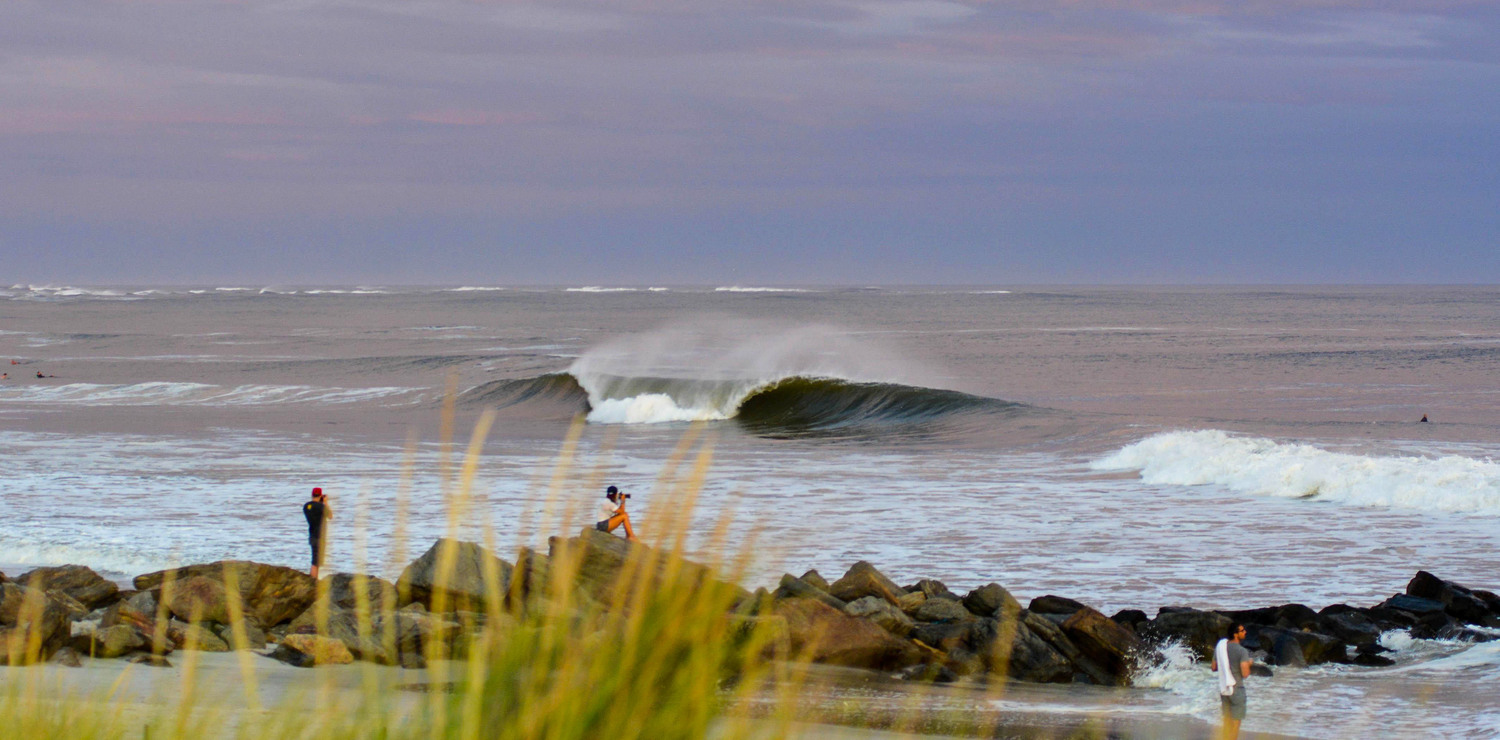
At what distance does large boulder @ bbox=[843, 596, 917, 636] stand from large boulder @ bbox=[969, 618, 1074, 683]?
0.59m

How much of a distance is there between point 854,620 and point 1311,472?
13531 mm

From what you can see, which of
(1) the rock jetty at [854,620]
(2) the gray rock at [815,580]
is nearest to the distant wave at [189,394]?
(1) the rock jetty at [854,620]

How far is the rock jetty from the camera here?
9.07m

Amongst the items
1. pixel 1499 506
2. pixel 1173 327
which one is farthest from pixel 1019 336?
pixel 1499 506

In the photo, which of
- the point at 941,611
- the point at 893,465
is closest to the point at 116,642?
the point at 941,611

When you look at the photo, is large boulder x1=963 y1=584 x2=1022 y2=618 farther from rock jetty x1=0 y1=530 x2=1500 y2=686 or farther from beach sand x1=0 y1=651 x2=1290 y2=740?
beach sand x1=0 y1=651 x2=1290 y2=740

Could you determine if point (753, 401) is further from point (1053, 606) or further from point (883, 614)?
point (883, 614)

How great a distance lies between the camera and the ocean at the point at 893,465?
495 inches

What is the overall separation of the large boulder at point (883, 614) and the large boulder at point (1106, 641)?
1.21 meters

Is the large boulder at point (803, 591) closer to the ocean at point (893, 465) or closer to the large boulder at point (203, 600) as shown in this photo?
the ocean at point (893, 465)

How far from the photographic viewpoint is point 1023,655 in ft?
32.3

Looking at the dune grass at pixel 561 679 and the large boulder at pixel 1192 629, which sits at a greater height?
the dune grass at pixel 561 679

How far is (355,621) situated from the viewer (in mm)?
9648

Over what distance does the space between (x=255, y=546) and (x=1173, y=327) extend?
267 ft
